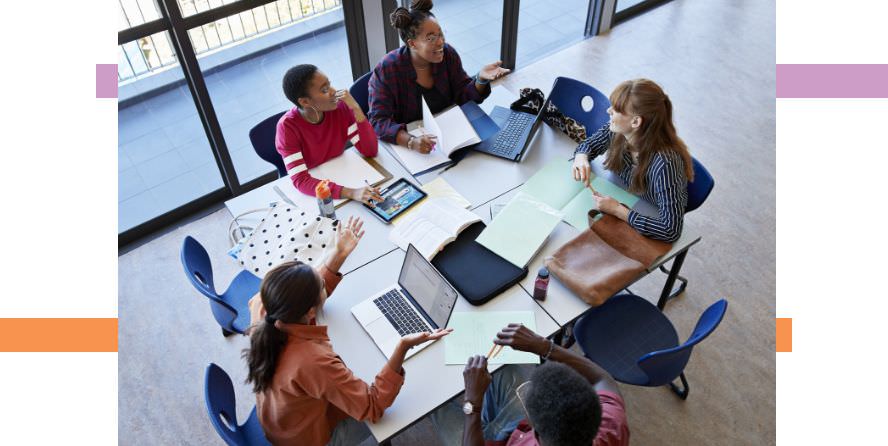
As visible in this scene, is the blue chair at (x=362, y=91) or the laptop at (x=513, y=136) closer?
the laptop at (x=513, y=136)

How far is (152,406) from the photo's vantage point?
120 inches

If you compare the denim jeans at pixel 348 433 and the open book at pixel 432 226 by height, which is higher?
the open book at pixel 432 226

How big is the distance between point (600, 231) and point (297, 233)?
4.48 feet

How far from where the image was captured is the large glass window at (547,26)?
17.9ft

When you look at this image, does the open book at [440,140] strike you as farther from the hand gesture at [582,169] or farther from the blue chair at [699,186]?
the blue chair at [699,186]

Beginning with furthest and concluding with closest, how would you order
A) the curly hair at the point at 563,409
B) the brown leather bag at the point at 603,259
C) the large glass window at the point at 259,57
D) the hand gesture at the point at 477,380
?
the large glass window at the point at 259,57 < the brown leather bag at the point at 603,259 < the hand gesture at the point at 477,380 < the curly hair at the point at 563,409

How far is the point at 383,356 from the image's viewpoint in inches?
89.9

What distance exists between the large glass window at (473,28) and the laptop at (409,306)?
3046mm

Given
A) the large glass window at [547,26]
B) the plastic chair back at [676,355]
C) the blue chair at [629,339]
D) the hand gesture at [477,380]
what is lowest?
the large glass window at [547,26]

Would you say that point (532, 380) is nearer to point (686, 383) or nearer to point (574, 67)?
point (686, 383)

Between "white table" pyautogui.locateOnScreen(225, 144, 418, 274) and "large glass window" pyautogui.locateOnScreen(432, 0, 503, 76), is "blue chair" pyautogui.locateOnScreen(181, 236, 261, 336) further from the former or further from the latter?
"large glass window" pyautogui.locateOnScreen(432, 0, 503, 76)

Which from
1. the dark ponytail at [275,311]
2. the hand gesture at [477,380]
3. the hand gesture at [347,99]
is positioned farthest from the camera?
the hand gesture at [347,99]
